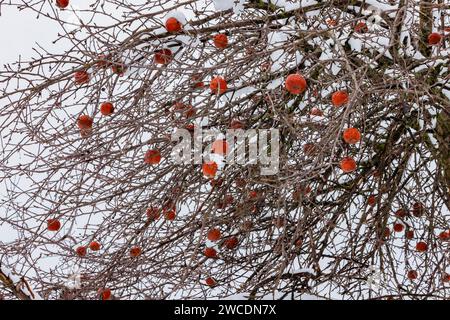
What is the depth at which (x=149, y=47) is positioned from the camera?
14.5ft

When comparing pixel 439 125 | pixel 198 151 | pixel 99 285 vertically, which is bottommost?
pixel 99 285

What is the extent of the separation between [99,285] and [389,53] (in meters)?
2.76

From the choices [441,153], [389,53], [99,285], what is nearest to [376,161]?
[441,153]

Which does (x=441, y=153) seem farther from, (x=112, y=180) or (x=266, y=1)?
(x=112, y=180)

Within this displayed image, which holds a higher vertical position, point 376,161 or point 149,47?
point 149,47

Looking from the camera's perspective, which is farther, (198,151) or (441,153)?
(441,153)
